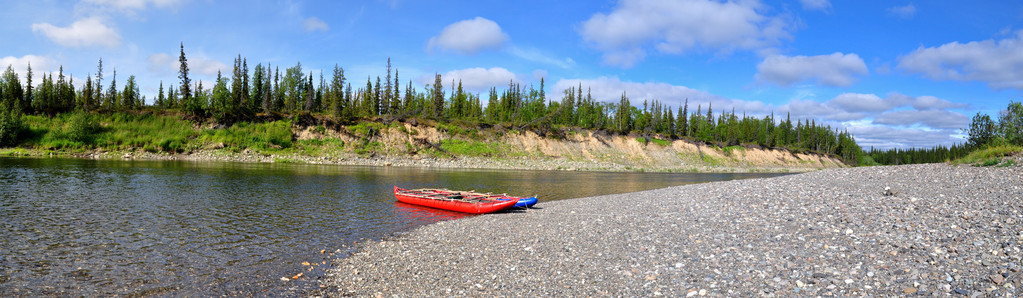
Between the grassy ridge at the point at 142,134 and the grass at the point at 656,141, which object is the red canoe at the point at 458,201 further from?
the grass at the point at 656,141

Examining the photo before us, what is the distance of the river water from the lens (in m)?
10.3

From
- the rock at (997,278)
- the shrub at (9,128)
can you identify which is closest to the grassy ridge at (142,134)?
the shrub at (9,128)

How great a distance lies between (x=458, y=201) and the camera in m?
23.3

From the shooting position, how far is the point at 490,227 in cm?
1716

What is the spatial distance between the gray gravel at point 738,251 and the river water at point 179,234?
6.73 ft

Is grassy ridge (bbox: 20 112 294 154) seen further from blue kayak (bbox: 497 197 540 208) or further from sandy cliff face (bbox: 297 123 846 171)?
blue kayak (bbox: 497 197 540 208)

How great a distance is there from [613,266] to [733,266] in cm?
255

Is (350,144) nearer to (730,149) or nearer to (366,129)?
(366,129)

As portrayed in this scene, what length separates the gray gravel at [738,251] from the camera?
816 centimetres

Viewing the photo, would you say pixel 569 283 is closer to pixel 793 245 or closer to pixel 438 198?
pixel 793 245

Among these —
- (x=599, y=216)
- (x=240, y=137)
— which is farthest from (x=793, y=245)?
(x=240, y=137)

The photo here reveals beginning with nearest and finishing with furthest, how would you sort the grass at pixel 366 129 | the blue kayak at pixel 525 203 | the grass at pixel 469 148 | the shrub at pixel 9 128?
1. the blue kayak at pixel 525 203
2. the shrub at pixel 9 128
3. the grass at pixel 366 129
4. the grass at pixel 469 148

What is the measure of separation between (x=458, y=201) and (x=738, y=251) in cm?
1513

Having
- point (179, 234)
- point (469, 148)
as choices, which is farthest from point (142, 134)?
point (179, 234)
